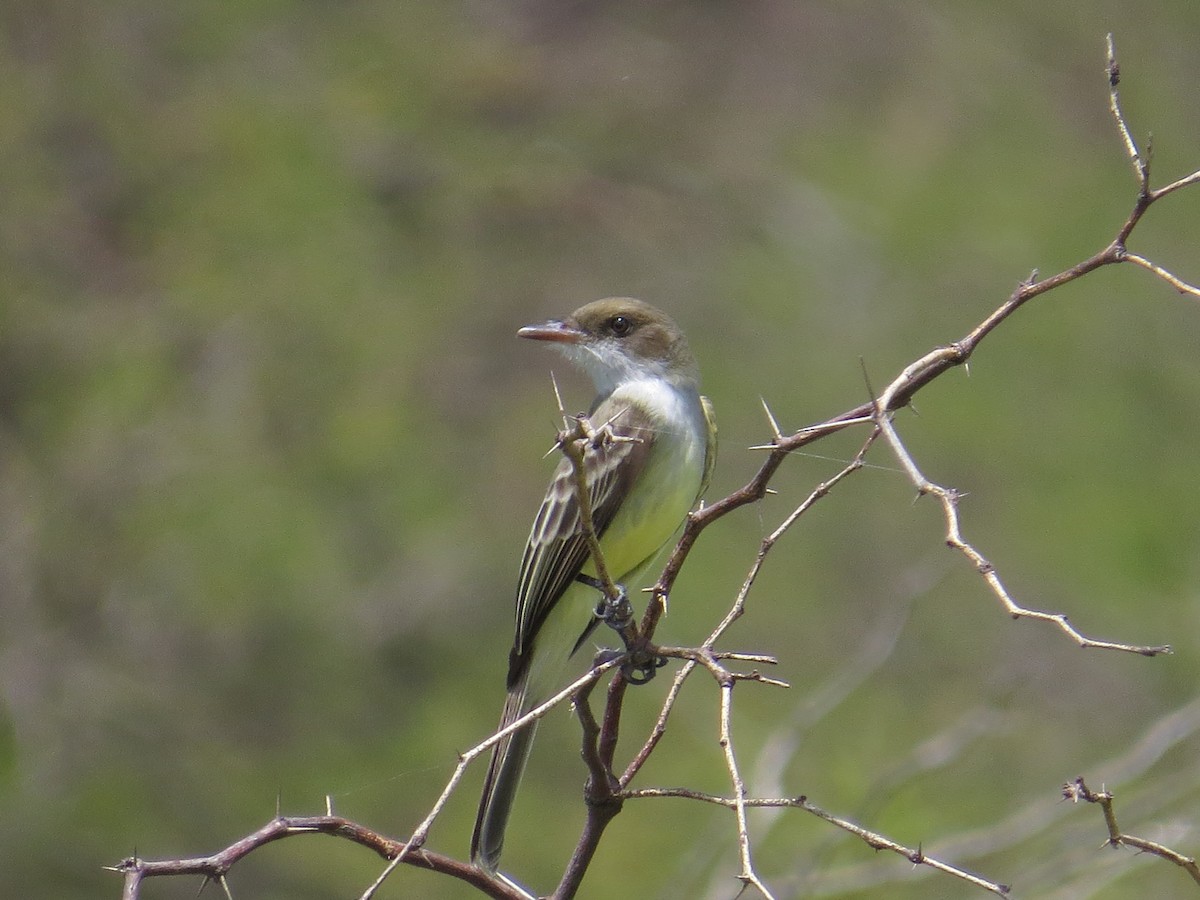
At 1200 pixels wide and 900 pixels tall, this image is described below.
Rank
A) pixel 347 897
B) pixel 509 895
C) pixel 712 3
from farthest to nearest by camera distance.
A: pixel 712 3 < pixel 347 897 < pixel 509 895

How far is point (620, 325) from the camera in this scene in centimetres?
524

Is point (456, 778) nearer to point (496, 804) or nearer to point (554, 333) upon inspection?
point (496, 804)

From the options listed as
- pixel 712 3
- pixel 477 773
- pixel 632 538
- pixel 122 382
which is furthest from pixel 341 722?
pixel 712 3

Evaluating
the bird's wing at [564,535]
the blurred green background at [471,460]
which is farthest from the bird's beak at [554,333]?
the blurred green background at [471,460]

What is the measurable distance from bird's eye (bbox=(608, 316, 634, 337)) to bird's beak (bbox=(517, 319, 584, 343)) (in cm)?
13

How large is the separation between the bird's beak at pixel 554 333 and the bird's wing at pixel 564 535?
1.48 ft

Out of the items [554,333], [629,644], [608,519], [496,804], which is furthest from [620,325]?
[629,644]

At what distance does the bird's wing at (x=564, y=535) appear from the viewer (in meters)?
4.48

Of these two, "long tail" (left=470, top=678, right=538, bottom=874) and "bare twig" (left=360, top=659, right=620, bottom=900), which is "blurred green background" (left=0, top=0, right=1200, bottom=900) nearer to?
"long tail" (left=470, top=678, right=538, bottom=874)

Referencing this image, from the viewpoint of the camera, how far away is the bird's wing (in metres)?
4.48

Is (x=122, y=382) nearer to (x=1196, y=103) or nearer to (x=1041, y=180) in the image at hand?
(x=1196, y=103)

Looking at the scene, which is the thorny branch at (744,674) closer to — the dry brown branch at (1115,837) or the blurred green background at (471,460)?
the dry brown branch at (1115,837)

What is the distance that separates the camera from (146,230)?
27.0 ft

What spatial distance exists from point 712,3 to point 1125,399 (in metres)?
7.68
